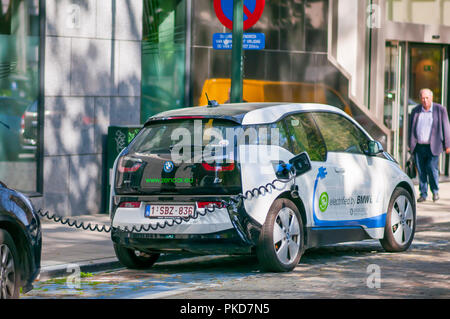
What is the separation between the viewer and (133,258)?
32.6 ft

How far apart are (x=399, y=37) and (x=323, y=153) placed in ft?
35.4

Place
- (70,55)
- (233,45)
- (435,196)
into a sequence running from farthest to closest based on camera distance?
1. (435,196)
2. (70,55)
3. (233,45)

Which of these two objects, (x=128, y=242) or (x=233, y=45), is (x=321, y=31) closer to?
(x=233, y=45)

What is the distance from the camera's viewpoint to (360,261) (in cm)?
1034

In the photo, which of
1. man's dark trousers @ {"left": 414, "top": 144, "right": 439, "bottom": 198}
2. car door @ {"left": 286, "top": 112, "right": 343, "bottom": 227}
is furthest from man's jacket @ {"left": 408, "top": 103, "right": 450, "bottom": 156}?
car door @ {"left": 286, "top": 112, "right": 343, "bottom": 227}

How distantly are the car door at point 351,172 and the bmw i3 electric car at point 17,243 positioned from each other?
366cm

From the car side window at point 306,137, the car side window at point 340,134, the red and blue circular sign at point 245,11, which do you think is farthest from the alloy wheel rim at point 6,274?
the red and blue circular sign at point 245,11

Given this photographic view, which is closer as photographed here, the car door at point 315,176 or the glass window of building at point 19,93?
the car door at point 315,176

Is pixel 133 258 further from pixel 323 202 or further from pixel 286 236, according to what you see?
pixel 323 202

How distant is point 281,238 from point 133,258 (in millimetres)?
1563

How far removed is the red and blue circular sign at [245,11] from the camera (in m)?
12.5

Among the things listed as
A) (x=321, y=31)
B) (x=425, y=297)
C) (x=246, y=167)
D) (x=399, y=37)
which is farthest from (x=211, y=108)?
(x=399, y=37)

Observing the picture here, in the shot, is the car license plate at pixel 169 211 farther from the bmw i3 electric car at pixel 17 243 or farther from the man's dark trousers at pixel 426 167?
the man's dark trousers at pixel 426 167

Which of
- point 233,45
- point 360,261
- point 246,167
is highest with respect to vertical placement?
point 233,45
